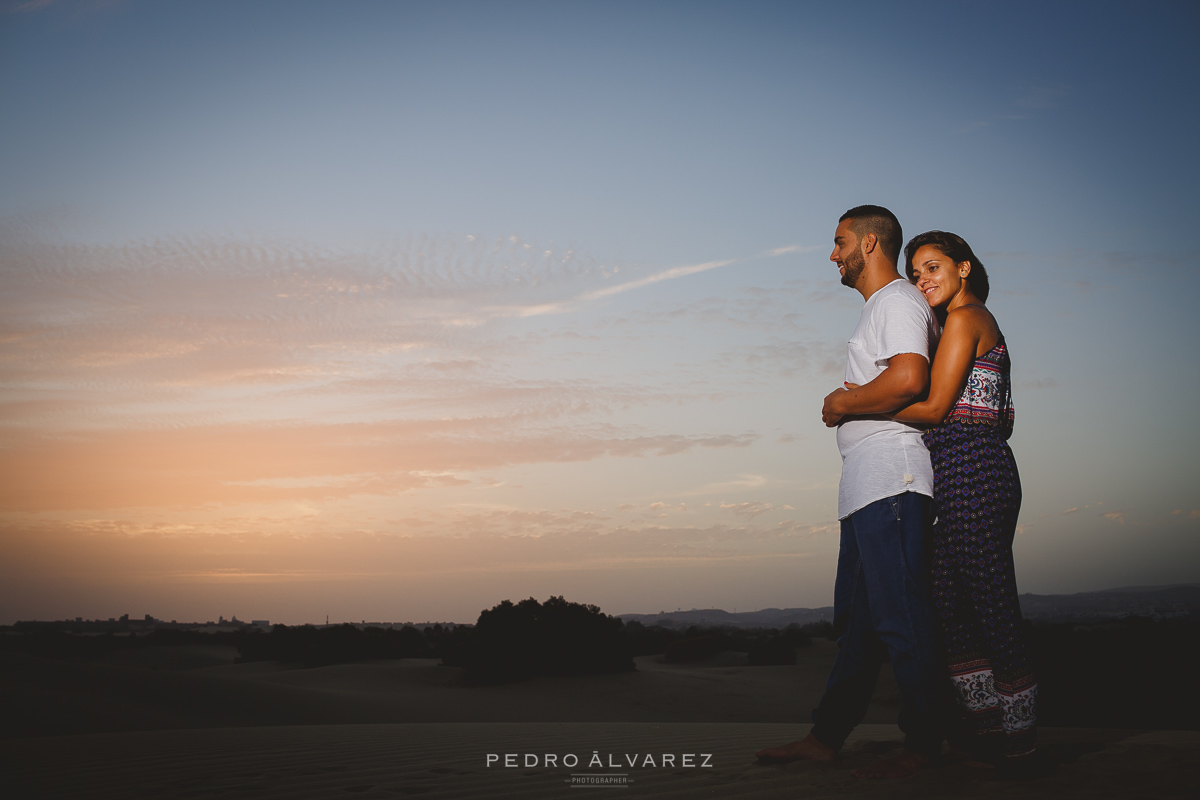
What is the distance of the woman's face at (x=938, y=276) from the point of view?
346 centimetres

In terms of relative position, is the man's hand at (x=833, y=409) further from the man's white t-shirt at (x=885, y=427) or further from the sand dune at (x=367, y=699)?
the sand dune at (x=367, y=699)

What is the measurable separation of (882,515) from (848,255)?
4.01 ft

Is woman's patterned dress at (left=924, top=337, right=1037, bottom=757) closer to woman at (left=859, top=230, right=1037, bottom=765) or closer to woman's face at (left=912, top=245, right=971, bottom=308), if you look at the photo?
woman at (left=859, top=230, right=1037, bottom=765)

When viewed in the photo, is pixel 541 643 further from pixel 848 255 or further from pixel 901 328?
pixel 901 328

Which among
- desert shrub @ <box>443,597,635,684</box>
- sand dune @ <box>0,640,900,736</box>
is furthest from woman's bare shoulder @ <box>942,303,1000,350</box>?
desert shrub @ <box>443,597,635,684</box>

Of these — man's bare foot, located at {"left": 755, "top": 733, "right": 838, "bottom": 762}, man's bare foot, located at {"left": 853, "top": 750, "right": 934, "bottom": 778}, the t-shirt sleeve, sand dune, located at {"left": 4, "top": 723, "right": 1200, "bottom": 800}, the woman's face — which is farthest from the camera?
the woman's face

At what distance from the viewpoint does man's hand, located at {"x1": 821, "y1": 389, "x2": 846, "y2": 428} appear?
10.8ft

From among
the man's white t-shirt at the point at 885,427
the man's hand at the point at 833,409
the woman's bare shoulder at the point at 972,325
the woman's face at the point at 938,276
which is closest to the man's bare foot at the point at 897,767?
the man's white t-shirt at the point at 885,427

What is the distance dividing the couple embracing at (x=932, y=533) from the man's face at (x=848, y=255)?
0.24 m

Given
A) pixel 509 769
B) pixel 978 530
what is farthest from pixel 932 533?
pixel 509 769

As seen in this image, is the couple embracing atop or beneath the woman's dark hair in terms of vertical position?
beneath

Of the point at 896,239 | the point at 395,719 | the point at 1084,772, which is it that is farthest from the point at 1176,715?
the point at 395,719

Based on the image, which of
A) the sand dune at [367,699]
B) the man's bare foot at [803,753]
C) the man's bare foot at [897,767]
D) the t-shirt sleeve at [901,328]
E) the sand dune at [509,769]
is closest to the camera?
the sand dune at [509,769]

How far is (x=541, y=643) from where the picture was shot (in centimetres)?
1508
